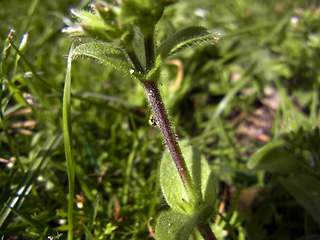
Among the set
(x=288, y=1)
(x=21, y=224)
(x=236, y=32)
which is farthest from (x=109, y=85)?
(x=288, y=1)

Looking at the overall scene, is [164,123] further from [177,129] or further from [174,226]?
[177,129]

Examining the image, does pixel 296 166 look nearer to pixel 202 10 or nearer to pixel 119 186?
pixel 119 186

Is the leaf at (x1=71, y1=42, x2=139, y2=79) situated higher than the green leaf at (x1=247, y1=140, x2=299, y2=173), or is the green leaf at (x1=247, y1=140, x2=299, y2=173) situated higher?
the leaf at (x1=71, y1=42, x2=139, y2=79)

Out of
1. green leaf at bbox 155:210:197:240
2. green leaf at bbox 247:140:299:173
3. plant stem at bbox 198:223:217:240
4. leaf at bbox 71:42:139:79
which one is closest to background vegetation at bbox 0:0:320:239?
green leaf at bbox 247:140:299:173

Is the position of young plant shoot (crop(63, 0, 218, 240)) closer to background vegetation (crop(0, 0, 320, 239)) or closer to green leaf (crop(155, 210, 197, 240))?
green leaf (crop(155, 210, 197, 240))

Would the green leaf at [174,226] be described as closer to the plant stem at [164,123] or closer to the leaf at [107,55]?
the plant stem at [164,123]

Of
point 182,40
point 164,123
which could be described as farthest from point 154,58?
point 164,123
